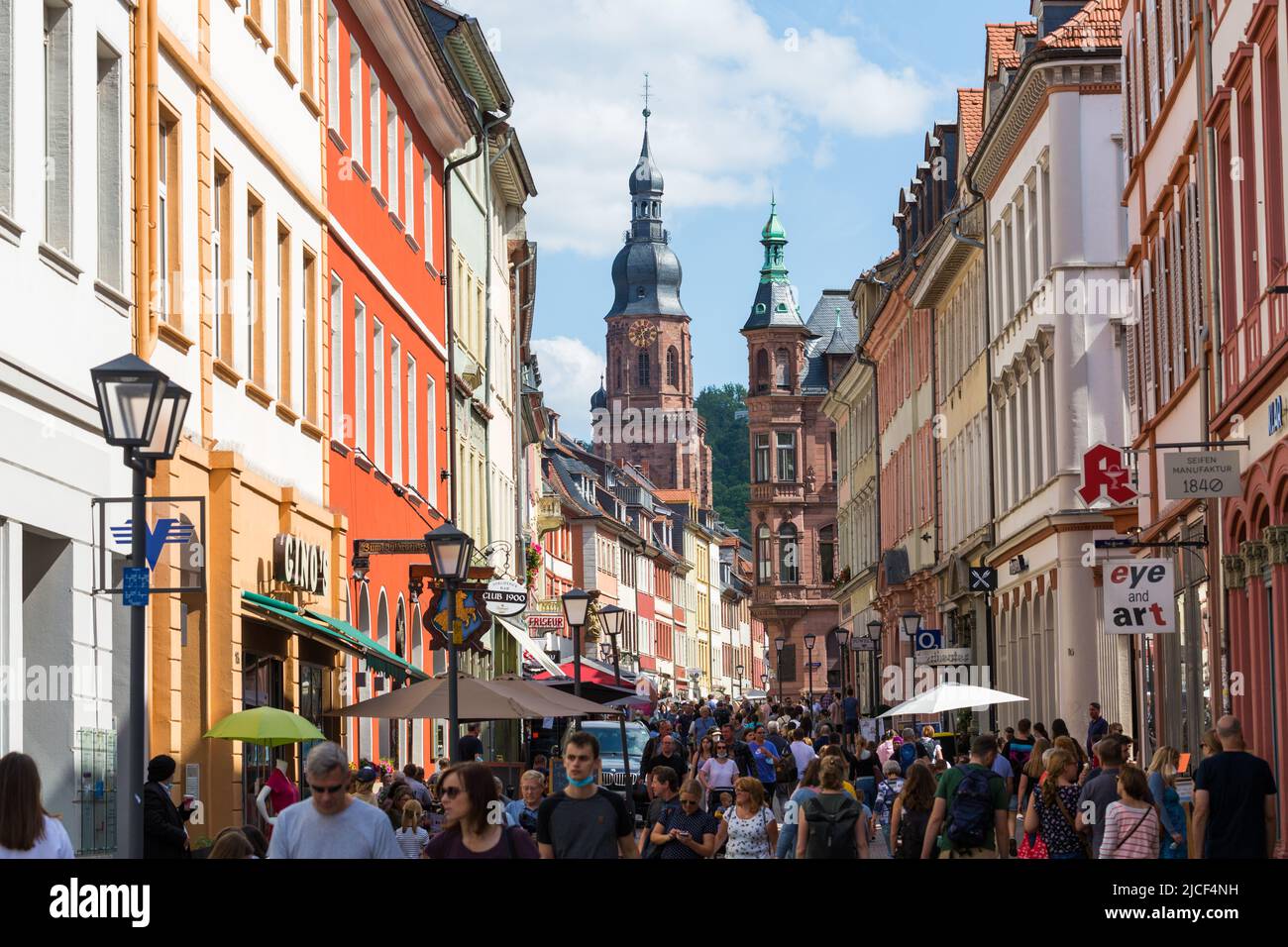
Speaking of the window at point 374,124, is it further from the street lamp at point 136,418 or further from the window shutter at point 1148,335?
the street lamp at point 136,418

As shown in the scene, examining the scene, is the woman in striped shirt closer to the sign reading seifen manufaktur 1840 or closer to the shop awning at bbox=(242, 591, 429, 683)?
the sign reading seifen manufaktur 1840

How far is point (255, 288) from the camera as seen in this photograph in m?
23.2

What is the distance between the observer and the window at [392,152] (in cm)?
3304

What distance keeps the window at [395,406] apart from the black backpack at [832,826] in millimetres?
19348

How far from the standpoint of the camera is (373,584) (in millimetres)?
30500

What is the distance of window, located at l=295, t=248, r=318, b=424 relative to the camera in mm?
25688

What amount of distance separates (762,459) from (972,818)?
108 meters

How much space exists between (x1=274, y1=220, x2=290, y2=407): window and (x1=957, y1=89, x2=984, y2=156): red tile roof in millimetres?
29265

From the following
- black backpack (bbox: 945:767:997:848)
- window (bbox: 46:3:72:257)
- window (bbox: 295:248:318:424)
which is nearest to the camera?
black backpack (bbox: 945:767:997:848)

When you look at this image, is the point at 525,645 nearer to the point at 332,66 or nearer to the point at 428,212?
the point at 428,212

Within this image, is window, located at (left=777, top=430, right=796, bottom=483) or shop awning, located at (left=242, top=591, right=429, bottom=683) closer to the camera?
shop awning, located at (left=242, top=591, right=429, bottom=683)

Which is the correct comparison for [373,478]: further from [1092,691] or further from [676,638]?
[676,638]

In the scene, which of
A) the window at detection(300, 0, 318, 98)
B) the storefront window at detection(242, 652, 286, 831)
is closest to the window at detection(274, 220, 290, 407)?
the window at detection(300, 0, 318, 98)
